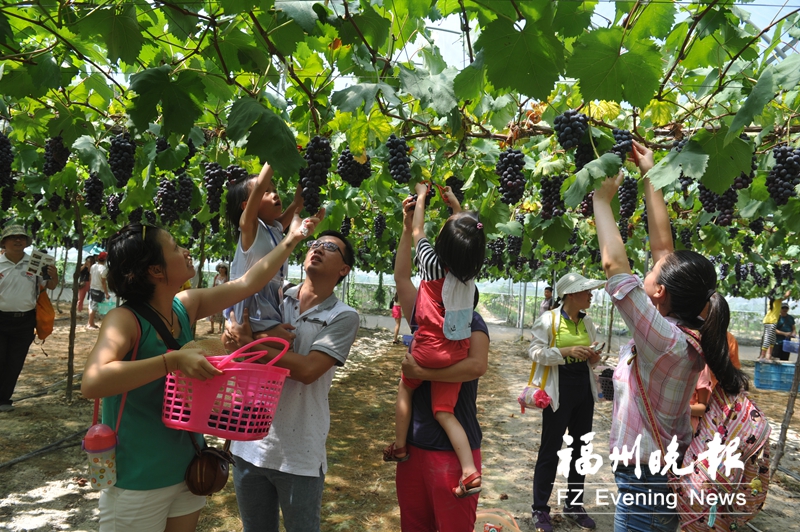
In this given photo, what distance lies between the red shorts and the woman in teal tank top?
3.04ft

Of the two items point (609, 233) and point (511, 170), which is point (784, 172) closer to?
point (511, 170)

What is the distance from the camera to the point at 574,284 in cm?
403

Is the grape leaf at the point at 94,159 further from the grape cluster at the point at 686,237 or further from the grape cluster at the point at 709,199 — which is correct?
the grape cluster at the point at 686,237

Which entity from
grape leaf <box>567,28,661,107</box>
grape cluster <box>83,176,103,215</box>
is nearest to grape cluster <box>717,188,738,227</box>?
grape leaf <box>567,28,661,107</box>

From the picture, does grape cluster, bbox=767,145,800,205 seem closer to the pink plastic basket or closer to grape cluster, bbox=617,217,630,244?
the pink plastic basket

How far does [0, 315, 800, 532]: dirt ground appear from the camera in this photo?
144 inches

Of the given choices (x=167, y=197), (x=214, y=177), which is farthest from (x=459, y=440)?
(x=167, y=197)

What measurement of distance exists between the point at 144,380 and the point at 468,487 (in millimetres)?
1397

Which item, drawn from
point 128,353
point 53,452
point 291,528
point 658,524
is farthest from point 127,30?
point 53,452

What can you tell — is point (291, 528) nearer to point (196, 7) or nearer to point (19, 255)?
point (196, 7)

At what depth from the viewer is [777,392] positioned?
10664 millimetres

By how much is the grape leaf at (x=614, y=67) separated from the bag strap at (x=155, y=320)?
1729 mm

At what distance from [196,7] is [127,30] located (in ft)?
0.94

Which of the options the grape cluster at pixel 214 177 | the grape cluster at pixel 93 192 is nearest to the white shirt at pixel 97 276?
the grape cluster at pixel 93 192
